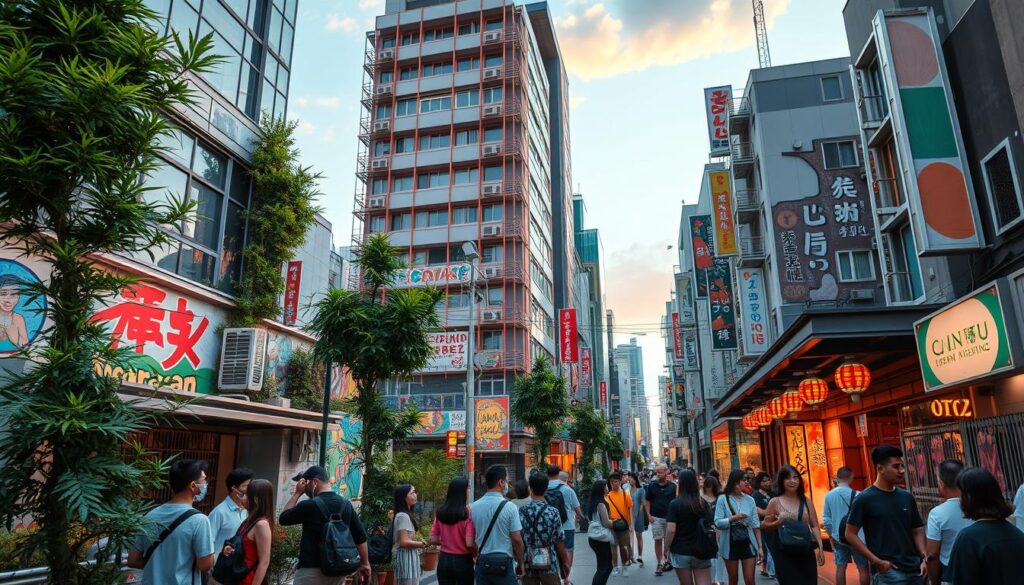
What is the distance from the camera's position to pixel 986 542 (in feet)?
12.1

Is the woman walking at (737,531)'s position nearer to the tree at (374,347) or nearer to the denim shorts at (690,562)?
the denim shorts at (690,562)

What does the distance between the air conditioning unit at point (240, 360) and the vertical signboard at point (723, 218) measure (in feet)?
57.1

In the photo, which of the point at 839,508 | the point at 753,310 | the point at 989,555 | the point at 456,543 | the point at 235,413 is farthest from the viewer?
the point at 753,310

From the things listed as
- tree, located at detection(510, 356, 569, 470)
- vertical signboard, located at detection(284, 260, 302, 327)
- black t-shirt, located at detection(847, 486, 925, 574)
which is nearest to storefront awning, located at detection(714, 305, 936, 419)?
black t-shirt, located at detection(847, 486, 925, 574)

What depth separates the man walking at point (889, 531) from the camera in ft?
17.7

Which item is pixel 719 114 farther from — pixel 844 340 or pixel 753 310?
pixel 844 340

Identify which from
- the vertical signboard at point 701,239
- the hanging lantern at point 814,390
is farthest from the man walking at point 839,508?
the vertical signboard at point 701,239

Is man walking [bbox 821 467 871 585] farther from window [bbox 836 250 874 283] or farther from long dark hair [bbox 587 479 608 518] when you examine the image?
window [bbox 836 250 874 283]

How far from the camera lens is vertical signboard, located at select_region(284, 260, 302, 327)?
15203 millimetres

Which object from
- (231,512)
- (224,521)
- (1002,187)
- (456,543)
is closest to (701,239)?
(1002,187)

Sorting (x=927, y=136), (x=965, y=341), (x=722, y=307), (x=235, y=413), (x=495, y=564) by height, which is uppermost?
(x=722, y=307)

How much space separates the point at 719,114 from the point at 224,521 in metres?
25.4

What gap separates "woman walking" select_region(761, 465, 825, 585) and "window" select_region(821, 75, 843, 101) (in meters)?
20.1

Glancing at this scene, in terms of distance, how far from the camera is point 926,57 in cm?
1069
